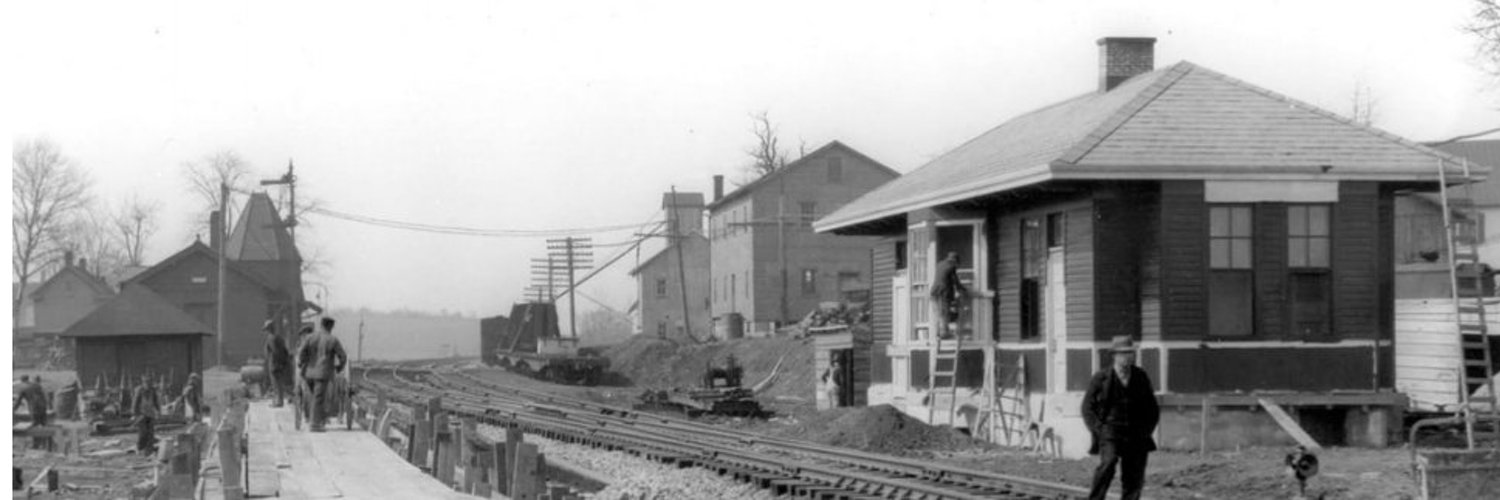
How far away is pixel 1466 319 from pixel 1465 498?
10994mm

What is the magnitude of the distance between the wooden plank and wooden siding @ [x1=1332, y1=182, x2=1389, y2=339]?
148 centimetres

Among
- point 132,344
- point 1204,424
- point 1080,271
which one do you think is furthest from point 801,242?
point 1204,424

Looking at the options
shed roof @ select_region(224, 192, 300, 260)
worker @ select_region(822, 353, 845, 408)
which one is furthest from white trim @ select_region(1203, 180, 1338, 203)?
shed roof @ select_region(224, 192, 300, 260)

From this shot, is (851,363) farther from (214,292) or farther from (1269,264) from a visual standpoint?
(214,292)

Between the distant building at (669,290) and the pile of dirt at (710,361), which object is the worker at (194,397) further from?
the distant building at (669,290)

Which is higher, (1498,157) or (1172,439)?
(1498,157)

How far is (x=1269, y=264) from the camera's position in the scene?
24859 millimetres

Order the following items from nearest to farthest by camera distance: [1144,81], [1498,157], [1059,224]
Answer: [1059,224]
[1144,81]
[1498,157]

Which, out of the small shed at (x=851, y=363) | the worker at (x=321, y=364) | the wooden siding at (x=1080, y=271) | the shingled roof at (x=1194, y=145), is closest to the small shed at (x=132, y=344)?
the small shed at (x=851, y=363)

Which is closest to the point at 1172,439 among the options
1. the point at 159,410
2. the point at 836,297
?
the point at 159,410

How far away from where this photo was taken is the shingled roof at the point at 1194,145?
24656 millimetres

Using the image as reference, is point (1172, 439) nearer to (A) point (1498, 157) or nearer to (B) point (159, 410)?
(B) point (159, 410)

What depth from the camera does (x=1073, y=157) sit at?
24.7 metres

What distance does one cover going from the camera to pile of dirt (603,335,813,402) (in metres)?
55.0
